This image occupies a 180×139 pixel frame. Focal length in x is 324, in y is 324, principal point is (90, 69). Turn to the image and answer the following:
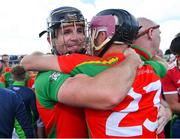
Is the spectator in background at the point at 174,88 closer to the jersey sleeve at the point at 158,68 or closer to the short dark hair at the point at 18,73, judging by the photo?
the jersey sleeve at the point at 158,68

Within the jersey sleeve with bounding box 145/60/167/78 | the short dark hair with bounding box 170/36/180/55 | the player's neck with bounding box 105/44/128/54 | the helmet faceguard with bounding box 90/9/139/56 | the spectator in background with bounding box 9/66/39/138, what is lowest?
the spectator in background with bounding box 9/66/39/138

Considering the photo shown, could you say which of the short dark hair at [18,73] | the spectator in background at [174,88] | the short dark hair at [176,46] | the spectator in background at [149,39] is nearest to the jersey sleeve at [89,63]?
the spectator in background at [149,39]

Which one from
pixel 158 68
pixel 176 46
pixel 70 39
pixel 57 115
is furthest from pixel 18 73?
pixel 158 68

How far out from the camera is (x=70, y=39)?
8.57 feet

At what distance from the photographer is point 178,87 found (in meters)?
3.85

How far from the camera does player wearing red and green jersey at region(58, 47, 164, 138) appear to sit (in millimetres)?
2086

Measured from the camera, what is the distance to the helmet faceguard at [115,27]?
2246mm

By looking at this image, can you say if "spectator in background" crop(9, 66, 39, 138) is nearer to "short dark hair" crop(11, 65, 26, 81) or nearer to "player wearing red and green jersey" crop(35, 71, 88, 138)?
"short dark hair" crop(11, 65, 26, 81)

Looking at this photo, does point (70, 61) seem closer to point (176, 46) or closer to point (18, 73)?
point (176, 46)

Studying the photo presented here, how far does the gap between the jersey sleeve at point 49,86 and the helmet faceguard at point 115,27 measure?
0.37 metres

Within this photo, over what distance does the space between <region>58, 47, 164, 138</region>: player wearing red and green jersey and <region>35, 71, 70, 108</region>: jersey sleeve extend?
8 centimetres

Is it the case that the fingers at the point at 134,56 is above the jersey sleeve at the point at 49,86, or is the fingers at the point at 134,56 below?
above

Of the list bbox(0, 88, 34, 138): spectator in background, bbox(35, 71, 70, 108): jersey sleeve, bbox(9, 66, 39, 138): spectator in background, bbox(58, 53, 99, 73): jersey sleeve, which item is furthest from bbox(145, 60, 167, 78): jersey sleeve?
bbox(9, 66, 39, 138): spectator in background

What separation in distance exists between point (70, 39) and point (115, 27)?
0.50 m
